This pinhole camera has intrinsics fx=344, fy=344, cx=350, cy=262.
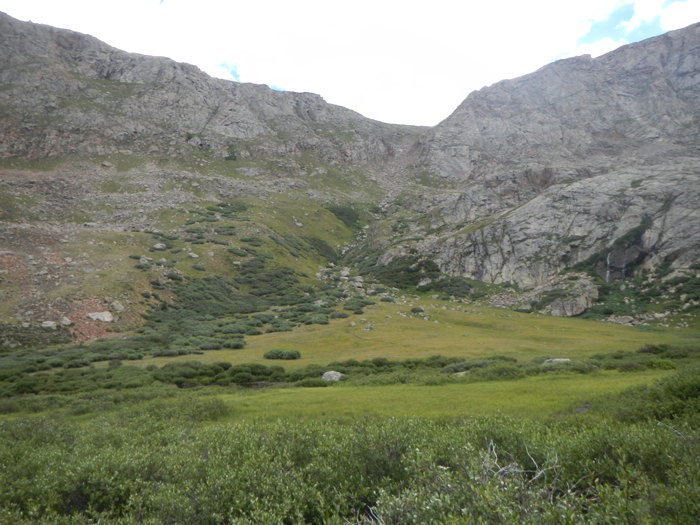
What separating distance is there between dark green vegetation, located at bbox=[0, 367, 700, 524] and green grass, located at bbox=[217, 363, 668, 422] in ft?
12.1

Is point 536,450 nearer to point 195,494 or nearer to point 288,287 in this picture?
point 195,494

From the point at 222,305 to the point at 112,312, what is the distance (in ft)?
53.4

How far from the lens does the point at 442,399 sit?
17703mm

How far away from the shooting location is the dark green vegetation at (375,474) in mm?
5336

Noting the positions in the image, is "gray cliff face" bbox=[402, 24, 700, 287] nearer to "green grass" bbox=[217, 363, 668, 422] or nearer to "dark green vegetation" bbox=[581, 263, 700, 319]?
"dark green vegetation" bbox=[581, 263, 700, 319]

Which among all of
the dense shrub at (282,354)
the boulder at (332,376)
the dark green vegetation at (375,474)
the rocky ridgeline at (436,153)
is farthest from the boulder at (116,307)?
the dark green vegetation at (375,474)

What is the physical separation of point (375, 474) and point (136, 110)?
149586 millimetres

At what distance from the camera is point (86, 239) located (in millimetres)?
63406

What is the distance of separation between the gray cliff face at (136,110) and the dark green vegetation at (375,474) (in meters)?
121

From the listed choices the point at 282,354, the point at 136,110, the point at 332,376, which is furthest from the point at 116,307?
the point at 136,110

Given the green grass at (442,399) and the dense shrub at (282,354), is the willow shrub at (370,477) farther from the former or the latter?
the dense shrub at (282,354)

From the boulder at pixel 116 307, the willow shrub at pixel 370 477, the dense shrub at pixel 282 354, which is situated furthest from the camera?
the boulder at pixel 116 307

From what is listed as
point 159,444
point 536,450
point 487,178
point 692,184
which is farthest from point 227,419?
point 487,178

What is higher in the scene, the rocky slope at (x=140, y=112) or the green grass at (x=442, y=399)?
the rocky slope at (x=140, y=112)
